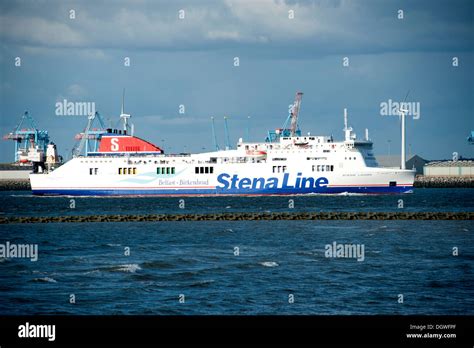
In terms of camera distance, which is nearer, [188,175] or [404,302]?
[404,302]

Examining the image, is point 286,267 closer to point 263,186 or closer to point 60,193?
point 263,186

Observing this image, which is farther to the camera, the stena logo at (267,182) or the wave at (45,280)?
the stena logo at (267,182)

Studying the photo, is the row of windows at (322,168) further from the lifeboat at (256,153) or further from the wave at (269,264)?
the wave at (269,264)

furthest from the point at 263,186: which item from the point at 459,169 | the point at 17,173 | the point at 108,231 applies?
the point at 17,173

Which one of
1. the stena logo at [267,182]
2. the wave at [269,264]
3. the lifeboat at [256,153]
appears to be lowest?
the wave at [269,264]

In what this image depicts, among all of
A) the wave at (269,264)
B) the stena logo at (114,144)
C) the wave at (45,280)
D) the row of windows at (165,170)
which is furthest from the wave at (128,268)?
the stena logo at (114,144)

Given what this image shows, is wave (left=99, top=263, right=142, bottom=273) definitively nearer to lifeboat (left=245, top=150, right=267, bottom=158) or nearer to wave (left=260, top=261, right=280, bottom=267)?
wave (left=260, top=261, right=280, bottom=267)

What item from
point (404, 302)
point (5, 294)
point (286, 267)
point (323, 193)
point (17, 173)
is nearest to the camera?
point (404, 302)

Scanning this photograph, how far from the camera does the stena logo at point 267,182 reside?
287 feet

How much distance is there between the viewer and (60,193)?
94938 millimetres

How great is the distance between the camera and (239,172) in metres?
89.4

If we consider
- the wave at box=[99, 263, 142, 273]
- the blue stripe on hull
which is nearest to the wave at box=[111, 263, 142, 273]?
the wave at box=[99, 263, 142, 273]
